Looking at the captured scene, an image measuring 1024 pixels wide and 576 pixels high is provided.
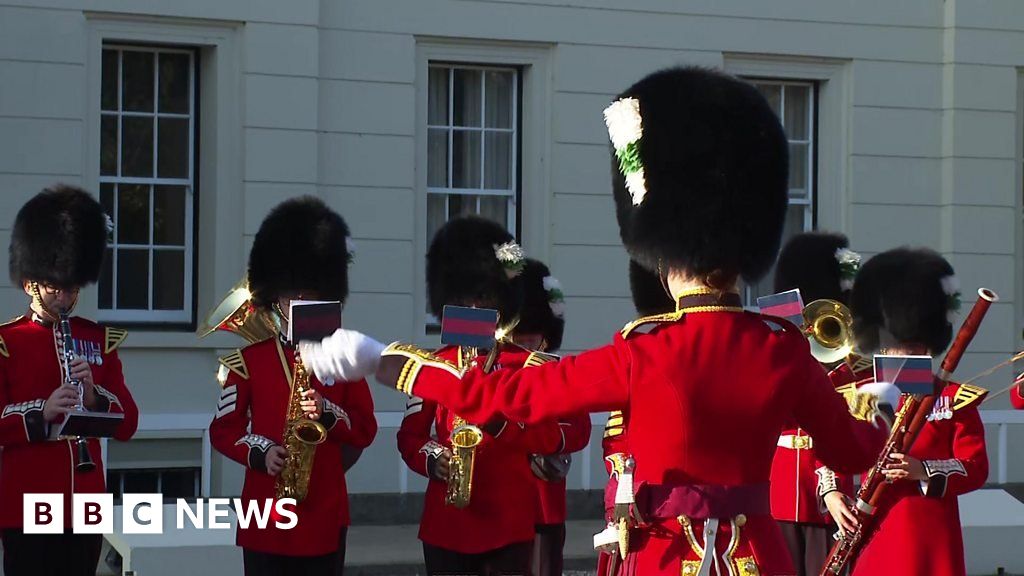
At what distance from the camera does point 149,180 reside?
427 inches

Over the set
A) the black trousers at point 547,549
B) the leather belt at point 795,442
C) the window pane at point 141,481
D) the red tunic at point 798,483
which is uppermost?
the leather belt at point 795,442

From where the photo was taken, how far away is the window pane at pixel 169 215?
10.9 metres

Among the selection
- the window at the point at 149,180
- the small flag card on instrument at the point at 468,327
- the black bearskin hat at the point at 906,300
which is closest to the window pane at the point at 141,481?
the window at the point at 149,180

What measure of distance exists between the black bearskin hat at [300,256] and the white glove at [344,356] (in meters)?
2.47

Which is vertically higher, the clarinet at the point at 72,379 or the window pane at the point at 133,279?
the window pane at the point at 133,279

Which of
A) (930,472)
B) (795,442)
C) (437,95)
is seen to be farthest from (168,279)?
(930,472)

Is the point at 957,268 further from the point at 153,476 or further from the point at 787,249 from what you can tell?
the point at 153,476

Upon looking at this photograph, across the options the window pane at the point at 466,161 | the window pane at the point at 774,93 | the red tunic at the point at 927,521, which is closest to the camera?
the red tunic at the point at 927,521

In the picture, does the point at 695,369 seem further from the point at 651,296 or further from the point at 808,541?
the point at 808,541

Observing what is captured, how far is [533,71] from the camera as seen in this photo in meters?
11.6

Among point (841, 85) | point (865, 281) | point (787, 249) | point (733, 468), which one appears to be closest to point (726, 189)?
point (733, 468)

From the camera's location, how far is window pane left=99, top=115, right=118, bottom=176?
1072 cm

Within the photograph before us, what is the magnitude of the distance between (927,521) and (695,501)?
6.43 feet

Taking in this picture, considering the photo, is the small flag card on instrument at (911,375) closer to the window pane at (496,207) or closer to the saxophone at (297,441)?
the saxophone at (297,441)
